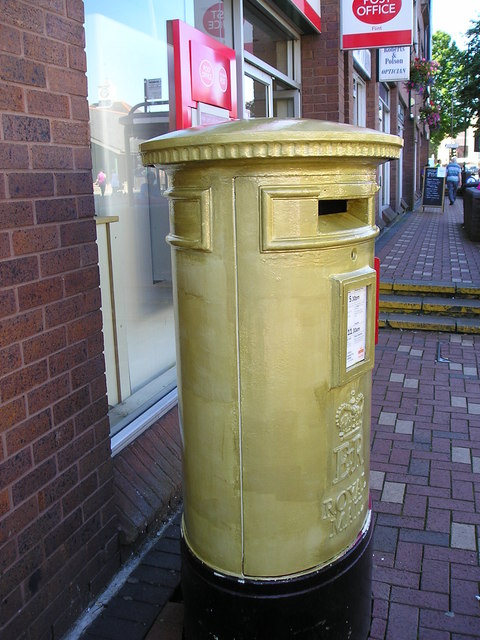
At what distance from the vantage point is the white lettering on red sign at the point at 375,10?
21.6ft

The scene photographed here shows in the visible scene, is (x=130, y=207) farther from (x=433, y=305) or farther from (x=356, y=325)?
(x=433, y=305)

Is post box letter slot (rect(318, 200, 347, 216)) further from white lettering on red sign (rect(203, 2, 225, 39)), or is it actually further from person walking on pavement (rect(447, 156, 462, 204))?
person walking on pavement (rect(447, 156, 462, 204))

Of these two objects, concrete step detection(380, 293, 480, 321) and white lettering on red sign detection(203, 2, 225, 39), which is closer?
white lettering on red sign detection(203, 2, 225, 39)

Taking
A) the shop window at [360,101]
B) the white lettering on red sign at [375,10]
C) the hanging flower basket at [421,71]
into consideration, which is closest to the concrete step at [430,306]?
the white lettering on red sign at [375,10]

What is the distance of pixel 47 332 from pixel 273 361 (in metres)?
0.92

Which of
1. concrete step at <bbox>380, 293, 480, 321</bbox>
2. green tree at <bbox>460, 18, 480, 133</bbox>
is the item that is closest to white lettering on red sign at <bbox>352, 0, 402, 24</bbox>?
concrete step at <bbox>380, 293, 480, 321</bbox>

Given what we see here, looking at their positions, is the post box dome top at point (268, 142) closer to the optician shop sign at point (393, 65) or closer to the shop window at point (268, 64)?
the shop window at point (268, 64)

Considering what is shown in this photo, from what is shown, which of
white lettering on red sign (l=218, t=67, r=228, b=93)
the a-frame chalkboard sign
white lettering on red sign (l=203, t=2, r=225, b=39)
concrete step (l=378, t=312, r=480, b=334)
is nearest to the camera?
white lettering on red sign (l=218, t=67, r=228, b=93)

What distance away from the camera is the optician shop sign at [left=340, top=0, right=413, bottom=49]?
6.56m

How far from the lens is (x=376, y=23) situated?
6801mm

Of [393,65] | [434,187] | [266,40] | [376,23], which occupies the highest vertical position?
[393,65]

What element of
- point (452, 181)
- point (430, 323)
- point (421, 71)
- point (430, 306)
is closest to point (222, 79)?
point (430, 323)

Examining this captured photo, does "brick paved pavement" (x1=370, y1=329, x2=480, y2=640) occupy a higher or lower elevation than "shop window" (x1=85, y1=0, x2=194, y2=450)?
lower

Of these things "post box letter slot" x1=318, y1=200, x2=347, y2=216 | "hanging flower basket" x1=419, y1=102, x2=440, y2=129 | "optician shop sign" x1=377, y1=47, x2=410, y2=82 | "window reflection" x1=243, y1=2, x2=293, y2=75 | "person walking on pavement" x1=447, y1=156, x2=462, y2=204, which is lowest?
"post box letter slot" x1=318, y1=200, x2=347, y2=216
